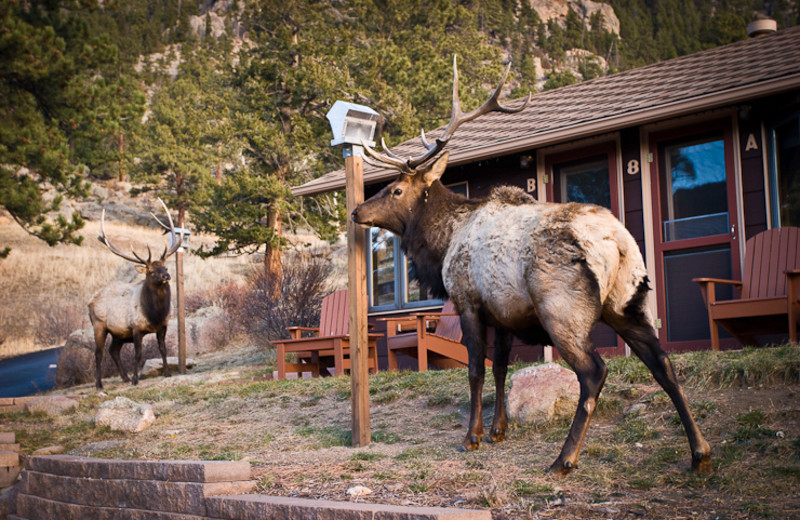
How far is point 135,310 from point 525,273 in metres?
10.1

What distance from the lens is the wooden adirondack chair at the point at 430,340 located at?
29.2 ft

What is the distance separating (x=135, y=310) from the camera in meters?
13.2

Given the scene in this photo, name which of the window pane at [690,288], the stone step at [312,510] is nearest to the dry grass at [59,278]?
the window pane at [690,288]

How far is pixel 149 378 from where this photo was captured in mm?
14117

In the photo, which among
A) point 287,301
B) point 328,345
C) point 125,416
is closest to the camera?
point 125,416

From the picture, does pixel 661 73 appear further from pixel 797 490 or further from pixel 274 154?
pixel 274 154

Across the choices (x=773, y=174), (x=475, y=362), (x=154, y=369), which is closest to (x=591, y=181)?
(x=773, y=174)

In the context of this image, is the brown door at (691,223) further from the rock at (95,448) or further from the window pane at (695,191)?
the rock at (95,448)

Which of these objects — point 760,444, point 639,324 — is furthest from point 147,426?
point 760,444

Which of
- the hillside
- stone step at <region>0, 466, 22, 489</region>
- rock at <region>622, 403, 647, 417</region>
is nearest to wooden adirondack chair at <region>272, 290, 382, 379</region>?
stone step at <region>0, 466, 22, 489</region>

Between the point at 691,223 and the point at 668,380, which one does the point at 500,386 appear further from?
the point at 691,223

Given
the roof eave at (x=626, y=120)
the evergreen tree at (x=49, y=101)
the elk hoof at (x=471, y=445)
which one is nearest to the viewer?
the elk hoof at (x=471, y=445)

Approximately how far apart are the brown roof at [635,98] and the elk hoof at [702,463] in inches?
194

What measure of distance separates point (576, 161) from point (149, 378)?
9011 mm
